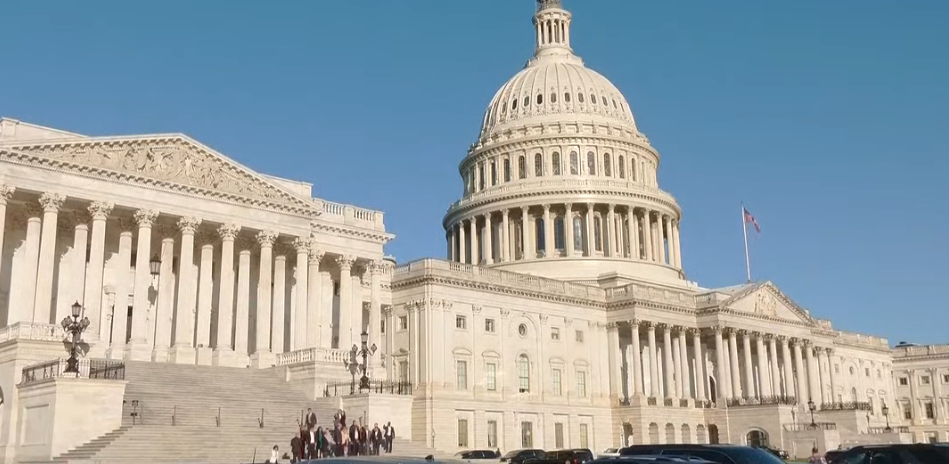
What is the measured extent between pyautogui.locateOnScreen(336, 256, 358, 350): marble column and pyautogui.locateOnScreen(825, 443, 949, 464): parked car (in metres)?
43.4

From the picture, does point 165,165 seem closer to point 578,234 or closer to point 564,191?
point 564,191

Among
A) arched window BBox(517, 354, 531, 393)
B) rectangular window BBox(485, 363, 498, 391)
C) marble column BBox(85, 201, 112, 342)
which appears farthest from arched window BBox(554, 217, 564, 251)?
marble column BBox(85, 201, 112, 342)

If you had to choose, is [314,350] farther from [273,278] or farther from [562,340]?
[562,340]

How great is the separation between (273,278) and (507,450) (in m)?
23.1

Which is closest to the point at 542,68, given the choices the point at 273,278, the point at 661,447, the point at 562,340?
the point at 562,340

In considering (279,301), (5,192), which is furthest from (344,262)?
(5,192)

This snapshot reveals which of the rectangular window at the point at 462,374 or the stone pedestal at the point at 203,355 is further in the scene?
the rectangular window at the point at 462,374

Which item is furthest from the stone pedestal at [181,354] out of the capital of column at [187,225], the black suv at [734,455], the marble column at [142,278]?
the black suv at [734,455]

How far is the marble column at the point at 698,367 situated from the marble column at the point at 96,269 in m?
53.0

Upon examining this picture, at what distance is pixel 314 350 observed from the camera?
A: 2238 inches

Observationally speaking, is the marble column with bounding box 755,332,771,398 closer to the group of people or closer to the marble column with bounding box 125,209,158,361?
the group of people

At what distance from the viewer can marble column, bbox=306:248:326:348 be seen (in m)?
61.2

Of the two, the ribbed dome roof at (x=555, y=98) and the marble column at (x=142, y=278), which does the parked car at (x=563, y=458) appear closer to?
the marble column at (x=142, y=278)

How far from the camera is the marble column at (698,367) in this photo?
295 ft
